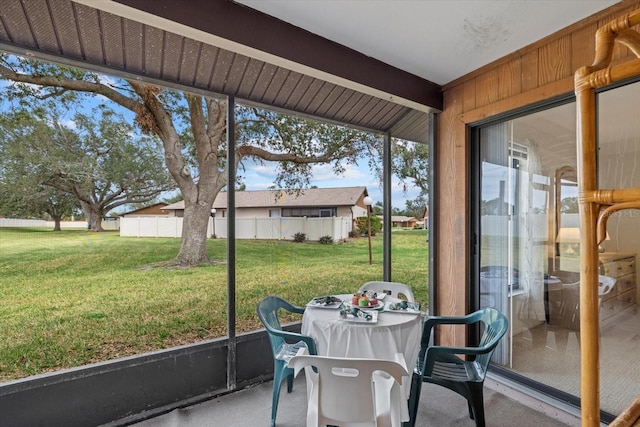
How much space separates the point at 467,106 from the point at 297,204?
187 centimetres

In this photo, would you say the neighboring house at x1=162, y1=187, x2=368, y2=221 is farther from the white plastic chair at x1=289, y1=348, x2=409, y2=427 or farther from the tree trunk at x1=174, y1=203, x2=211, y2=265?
the white plastic chair at x1=289, y1=348, x2=409, y2=427

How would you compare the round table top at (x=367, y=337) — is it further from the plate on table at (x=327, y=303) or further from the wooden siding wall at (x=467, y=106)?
the wooden siding wall at (x=467, y=106)

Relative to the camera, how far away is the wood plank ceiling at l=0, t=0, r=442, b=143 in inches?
67.9

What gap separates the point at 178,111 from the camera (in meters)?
2.82

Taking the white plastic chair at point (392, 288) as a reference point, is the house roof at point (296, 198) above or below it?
above

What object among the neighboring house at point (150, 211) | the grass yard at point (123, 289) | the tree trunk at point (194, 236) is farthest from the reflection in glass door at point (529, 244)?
the neighboring house at point (150, 211)

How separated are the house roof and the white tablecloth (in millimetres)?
1427

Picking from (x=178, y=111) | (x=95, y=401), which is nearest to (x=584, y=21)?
(x=178, y=111)

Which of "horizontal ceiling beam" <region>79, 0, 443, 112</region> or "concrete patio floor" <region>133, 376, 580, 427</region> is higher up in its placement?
"horizontal ceiling beam" <region>79, 0, 443, 112</region>

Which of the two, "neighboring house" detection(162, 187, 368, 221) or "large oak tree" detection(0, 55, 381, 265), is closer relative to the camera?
"large oak tree" detection(0, 55, 381, 265)

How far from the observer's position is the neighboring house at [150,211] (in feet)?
8.44

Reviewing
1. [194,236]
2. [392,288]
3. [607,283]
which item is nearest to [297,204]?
[194,236]

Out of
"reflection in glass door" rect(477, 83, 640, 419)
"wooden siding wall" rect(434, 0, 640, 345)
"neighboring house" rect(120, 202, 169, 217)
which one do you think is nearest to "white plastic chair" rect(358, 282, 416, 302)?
"wooden siding wall" rect(434, 0, 640, 345)

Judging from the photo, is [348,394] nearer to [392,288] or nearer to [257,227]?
[392,288]
